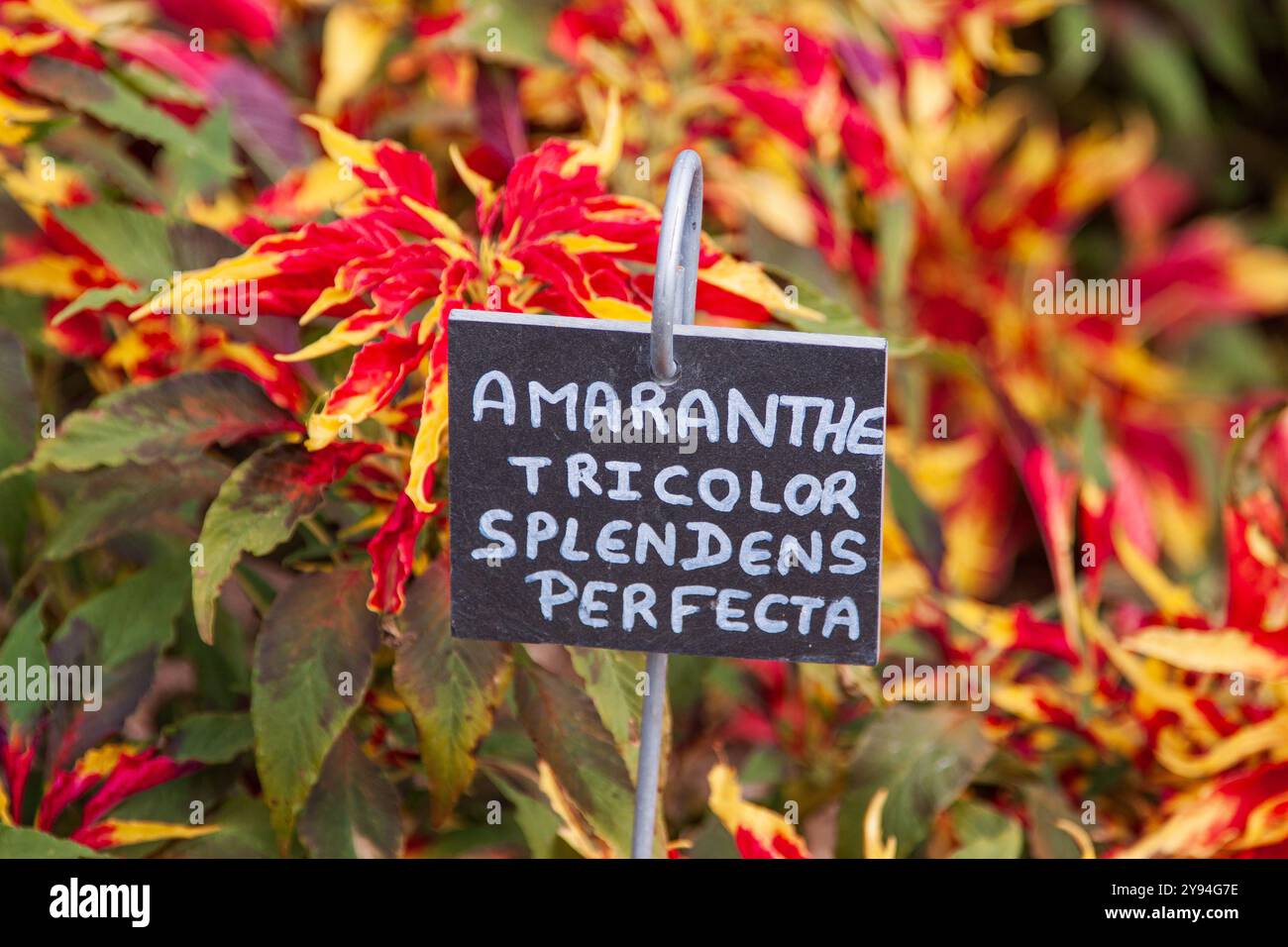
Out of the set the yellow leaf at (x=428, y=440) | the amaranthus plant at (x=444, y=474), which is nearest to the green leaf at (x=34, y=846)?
the amaranthus plant at (x=444, y=474)

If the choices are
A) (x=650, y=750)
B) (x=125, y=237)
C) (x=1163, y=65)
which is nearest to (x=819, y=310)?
(x=650, y=750)

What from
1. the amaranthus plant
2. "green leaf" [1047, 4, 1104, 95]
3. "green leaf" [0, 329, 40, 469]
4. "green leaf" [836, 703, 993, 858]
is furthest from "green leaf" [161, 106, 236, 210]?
"green leaf" [1047, 4, 1104, 95]

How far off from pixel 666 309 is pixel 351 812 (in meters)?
0.29

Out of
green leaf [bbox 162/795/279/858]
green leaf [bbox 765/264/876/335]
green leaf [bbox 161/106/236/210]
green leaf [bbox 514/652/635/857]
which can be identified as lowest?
green leaf [bbox 162/795/279/858]

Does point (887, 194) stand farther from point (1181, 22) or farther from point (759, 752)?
point (1181, 22)

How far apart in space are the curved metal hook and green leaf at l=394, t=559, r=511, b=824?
0.15 metres

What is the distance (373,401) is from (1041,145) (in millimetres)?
961

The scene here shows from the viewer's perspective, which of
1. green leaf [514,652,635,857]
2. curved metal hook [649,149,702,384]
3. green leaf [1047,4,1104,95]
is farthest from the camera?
green leaf [1047,4,1104,95]

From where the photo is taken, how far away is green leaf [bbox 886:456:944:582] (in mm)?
917

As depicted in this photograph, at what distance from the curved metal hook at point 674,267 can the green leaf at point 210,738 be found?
29 cm

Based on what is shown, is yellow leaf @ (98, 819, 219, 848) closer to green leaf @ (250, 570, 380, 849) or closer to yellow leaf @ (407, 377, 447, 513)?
green leaf @ (250, 570, 380, 849)

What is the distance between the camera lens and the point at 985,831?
780mm

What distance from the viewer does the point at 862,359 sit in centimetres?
56
